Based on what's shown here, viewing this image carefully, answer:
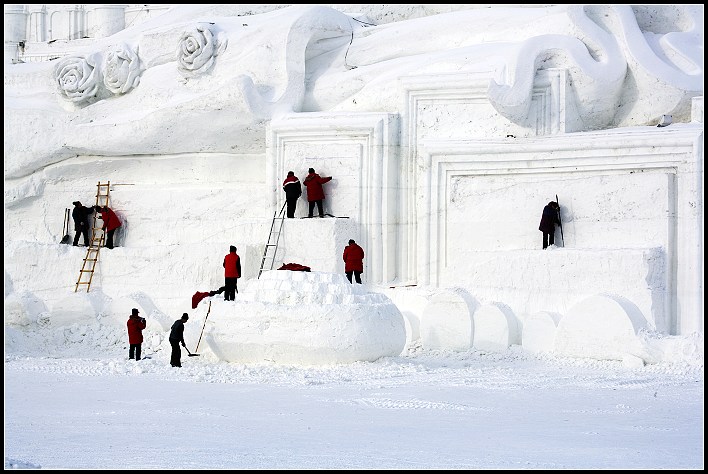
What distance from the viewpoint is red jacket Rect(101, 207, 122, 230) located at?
2150 centimetres

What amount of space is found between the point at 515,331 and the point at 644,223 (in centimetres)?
238

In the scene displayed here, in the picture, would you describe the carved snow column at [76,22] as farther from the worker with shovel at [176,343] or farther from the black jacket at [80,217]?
the worker with shovel at [176,343]

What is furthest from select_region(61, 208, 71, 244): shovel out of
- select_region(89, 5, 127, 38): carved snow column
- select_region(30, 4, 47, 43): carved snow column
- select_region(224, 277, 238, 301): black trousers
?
select_region(30, 4, 47, 43): carved snow column

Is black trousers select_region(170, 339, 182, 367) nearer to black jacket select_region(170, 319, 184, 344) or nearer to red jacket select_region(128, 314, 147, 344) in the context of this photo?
black jacket select_region(170, 319, 184, 344)

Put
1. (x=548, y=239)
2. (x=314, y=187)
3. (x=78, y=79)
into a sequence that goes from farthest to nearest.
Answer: (x=78, y=79), (x=314, y=187), (x=548, y=239)

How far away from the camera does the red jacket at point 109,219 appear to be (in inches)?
846

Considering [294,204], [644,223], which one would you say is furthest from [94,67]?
[644,223]

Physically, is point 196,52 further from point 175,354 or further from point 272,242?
point 175,354

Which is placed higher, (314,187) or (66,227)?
(314,187)

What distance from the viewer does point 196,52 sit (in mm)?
22078

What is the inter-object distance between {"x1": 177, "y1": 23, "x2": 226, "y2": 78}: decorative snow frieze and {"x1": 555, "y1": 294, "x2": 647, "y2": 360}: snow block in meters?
8.34

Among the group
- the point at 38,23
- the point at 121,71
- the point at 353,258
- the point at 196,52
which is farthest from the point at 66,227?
the point at 38,23

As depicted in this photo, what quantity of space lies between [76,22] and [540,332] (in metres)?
14.2

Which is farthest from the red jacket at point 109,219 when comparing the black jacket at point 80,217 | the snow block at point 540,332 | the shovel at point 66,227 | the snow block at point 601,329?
the snow block at point 601,329
